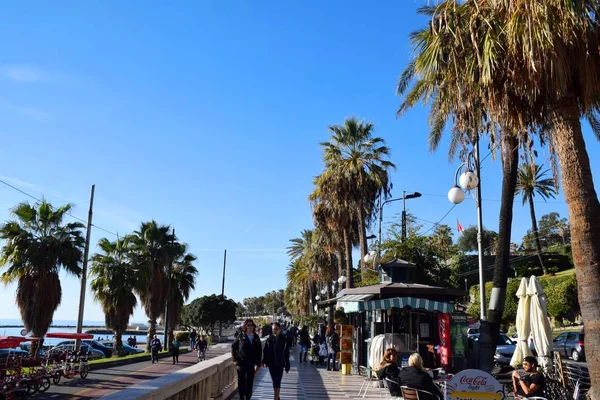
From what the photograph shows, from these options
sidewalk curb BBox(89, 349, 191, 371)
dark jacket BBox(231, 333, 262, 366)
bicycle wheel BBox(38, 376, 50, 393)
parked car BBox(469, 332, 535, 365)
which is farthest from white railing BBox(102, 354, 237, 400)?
sidewalk curb BBox(89, 349, 191, 371)

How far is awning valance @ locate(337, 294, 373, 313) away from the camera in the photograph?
16064 millimetres

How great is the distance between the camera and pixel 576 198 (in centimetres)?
897

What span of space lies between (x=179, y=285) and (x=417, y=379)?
41828mm

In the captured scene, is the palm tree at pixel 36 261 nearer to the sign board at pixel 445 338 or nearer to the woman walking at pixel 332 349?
the woman walking at pixel 332 349

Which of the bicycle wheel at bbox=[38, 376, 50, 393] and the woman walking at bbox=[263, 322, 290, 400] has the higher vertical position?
the woman walking at bbox=[263, 322, 290, 400]

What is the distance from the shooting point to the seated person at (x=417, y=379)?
337 inches

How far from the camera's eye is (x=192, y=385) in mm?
8039

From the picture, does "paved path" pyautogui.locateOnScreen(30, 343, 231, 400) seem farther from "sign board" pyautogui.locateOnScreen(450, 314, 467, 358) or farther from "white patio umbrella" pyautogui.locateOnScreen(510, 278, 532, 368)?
"white patio umbrella" pyautogui.locateOnScreen(510, 278, 532, 368)

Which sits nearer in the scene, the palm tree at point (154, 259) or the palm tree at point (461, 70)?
the palm tree at point (461, 70)

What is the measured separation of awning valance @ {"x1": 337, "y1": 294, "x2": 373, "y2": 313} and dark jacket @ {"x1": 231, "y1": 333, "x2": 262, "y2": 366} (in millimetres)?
5361

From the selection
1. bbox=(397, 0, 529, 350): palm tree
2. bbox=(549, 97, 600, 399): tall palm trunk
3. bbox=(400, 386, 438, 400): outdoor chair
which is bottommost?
bbox=(400, 386, 438, 400): outdoor chair

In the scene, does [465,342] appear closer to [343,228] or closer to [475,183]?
[475,183]

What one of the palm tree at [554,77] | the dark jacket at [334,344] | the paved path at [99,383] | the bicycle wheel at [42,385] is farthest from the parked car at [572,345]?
the bicycle wheel at [42,385]

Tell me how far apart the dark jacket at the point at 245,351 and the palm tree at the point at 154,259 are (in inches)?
1143
